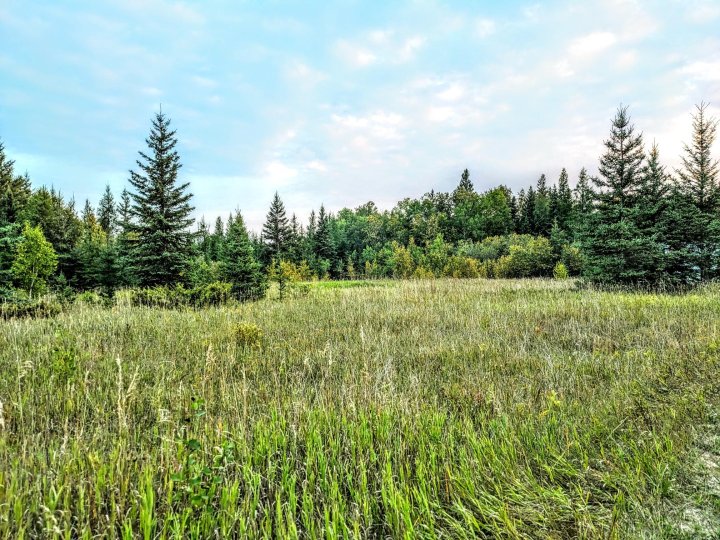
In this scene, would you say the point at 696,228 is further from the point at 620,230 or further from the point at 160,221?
the point at 160,221

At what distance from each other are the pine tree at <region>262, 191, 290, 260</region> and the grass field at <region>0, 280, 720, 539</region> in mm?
48448

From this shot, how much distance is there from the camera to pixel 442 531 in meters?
1.79

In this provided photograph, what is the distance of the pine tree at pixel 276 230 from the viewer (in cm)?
5253

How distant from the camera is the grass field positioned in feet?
5.80

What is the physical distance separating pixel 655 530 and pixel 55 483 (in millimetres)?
3130

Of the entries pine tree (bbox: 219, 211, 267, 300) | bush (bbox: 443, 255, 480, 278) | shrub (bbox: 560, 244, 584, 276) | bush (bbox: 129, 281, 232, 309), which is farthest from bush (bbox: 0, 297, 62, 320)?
shrub (bbox: 560, 244, 584, 276)

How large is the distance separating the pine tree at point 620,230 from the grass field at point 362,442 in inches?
431

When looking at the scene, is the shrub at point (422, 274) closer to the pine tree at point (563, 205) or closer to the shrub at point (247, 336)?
the shrub at point (247, 336)

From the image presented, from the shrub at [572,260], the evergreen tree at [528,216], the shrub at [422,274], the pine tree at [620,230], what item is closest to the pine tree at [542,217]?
the evergreen tree at [528,216]

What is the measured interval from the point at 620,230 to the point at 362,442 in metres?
16.5

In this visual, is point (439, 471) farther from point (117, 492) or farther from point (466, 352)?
point (466, 352)

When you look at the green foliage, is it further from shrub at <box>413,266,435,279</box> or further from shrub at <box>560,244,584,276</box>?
shrub at <box>560,244,584,276</box>

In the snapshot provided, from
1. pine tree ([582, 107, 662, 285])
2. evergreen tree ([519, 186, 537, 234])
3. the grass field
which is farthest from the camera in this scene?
evergreen tree ([519, 186, 537, 234])

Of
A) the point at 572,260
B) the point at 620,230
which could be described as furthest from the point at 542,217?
the point at 620,230
